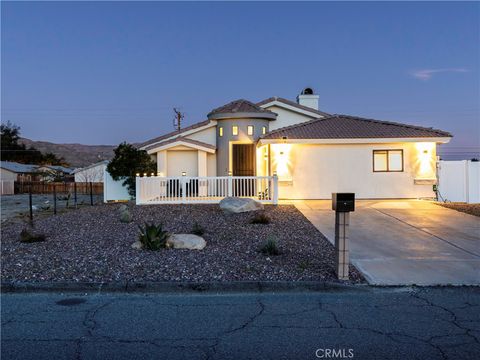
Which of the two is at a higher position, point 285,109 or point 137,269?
point 285,109

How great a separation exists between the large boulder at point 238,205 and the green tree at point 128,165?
21.7 feet

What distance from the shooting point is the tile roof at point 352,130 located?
18484mm

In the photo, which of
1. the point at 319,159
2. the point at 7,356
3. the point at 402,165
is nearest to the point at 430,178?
the point at 402,165

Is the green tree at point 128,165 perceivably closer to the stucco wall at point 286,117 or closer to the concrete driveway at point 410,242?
the stucco wall at point 286,117

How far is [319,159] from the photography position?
18.7m

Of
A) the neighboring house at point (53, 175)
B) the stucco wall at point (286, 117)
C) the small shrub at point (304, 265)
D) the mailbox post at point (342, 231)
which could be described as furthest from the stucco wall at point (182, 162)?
the neighboring house at point (53, 175)

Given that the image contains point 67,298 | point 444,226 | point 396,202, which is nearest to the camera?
point 67,298

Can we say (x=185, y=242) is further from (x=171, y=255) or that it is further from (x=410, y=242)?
(x=410, y=242)

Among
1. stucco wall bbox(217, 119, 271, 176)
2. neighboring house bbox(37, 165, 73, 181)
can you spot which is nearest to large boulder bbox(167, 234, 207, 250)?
stucco wall bbox(217, 119, 271, 176)

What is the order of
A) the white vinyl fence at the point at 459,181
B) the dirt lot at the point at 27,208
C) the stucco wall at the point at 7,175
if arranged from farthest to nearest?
1. the stucco wall at the point at 7,175
2. the white vinyl fence at the point at 459,181
3. the dirt lot at the point at 27,208

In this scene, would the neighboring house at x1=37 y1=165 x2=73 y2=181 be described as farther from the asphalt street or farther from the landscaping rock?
the asphalt street

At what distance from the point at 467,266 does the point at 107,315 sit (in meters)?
6.19

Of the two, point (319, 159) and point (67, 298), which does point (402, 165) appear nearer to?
point (319, 159)

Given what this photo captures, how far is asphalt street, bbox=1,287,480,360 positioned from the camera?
4.55m
